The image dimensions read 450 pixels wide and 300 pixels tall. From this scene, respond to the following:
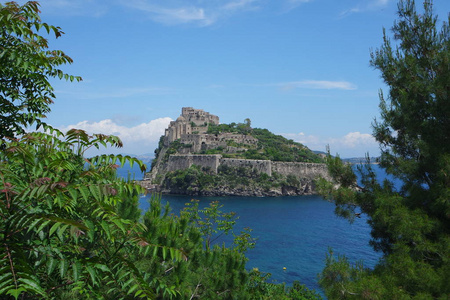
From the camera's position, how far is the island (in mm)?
68938

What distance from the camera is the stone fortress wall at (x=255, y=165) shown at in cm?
7144

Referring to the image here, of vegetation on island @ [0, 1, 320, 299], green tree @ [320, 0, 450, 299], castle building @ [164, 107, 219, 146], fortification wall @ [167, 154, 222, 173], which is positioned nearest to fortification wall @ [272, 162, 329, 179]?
fortification wall @ [167, 154, 222, 173]

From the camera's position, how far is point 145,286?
10.3ft

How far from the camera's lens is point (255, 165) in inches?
2795

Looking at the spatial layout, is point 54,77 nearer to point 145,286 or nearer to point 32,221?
point 32,221

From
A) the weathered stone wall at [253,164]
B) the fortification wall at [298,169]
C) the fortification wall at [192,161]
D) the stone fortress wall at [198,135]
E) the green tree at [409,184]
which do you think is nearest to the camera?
the green tree at [409,184]

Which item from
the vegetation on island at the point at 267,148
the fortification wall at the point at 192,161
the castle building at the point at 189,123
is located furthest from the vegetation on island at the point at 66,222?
→ the castle building at the point at 189,123

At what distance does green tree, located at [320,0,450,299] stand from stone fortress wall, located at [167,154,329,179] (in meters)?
62.6

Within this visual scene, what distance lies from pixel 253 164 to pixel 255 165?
1.75ft

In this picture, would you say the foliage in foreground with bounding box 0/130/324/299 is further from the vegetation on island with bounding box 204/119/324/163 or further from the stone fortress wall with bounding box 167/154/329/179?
the vegetation on island with bounding box 204/119/324/163

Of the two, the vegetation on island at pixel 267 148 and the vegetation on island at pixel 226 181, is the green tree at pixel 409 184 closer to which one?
the vegetation on island at pixel 226 181

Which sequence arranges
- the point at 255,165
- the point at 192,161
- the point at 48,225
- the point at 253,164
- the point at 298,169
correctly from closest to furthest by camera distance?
the point at 48,225
the point at 255,165
the point at 253,164
the point at 298,169
the point at 192,161

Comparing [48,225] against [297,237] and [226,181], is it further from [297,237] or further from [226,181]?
[226,181]

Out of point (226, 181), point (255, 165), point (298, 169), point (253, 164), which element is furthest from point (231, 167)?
point (298, 169)
